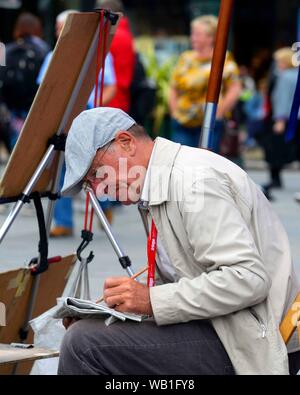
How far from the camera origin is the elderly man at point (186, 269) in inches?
123

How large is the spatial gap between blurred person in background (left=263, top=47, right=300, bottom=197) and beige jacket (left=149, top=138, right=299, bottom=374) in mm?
8755

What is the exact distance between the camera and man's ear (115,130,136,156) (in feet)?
10.7

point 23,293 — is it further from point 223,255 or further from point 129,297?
point 223,255

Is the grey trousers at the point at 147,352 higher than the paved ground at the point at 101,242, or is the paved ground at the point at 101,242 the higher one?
the grey trousers at the point at 147,352

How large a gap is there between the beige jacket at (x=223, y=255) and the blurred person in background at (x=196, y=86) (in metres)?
5.58

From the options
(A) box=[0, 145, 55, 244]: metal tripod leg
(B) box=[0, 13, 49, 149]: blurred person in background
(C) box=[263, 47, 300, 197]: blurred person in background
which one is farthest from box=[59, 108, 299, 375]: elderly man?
(C) box=[263, 47, 300, 197]: blurred person in background

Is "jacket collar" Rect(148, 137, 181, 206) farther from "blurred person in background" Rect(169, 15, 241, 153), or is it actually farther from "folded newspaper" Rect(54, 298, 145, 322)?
"blurred person in background" Rect(169, 15, 241, 153)

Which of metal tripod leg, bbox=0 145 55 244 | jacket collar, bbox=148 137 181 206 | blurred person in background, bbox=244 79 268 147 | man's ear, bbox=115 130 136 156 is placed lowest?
blurred person in background, bbox=244 79 268 147

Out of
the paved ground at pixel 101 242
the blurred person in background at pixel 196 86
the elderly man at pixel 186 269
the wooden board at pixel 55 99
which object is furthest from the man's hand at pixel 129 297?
the blurred person in background at pixel 196 86

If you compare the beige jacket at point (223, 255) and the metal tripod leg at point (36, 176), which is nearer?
the beige jacket at point (223, 255)

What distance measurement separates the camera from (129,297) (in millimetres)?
3221

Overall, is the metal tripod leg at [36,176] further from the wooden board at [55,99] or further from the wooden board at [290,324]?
the wooden board at [290,324]

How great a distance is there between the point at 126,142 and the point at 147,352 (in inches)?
24.4
